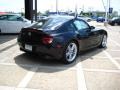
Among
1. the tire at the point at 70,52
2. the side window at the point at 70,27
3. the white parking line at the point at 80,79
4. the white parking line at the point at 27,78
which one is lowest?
the white parking line at the point at 80,79

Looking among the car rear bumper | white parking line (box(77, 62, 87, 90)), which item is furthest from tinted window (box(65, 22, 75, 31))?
white parking line (box(77, 62, 87, 90))

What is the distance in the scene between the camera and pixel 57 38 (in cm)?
652

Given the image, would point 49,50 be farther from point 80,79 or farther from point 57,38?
point 80,79

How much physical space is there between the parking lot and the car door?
460 mm

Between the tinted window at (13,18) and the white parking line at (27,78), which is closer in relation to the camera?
the white parking line at (27,78)

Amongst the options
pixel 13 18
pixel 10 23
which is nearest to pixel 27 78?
pixel 10 23

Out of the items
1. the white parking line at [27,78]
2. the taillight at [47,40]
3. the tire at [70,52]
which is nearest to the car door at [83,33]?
the tire at [70,52]

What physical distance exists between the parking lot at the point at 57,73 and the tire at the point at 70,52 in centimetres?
19

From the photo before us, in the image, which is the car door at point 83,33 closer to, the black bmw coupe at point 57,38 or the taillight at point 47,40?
the black bmw coupe at point 57,38

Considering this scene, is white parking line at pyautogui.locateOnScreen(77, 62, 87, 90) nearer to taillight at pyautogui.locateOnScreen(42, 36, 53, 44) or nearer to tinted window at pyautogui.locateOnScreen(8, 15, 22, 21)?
taillight at pyautogui.locateOnScreen(42, 36, 53, 44)

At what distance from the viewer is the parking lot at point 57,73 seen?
4953 millimetres

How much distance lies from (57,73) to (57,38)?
116 centimetres

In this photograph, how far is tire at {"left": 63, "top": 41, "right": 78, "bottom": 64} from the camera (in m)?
6.85

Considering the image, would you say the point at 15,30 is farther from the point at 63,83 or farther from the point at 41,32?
the point at 63,83
